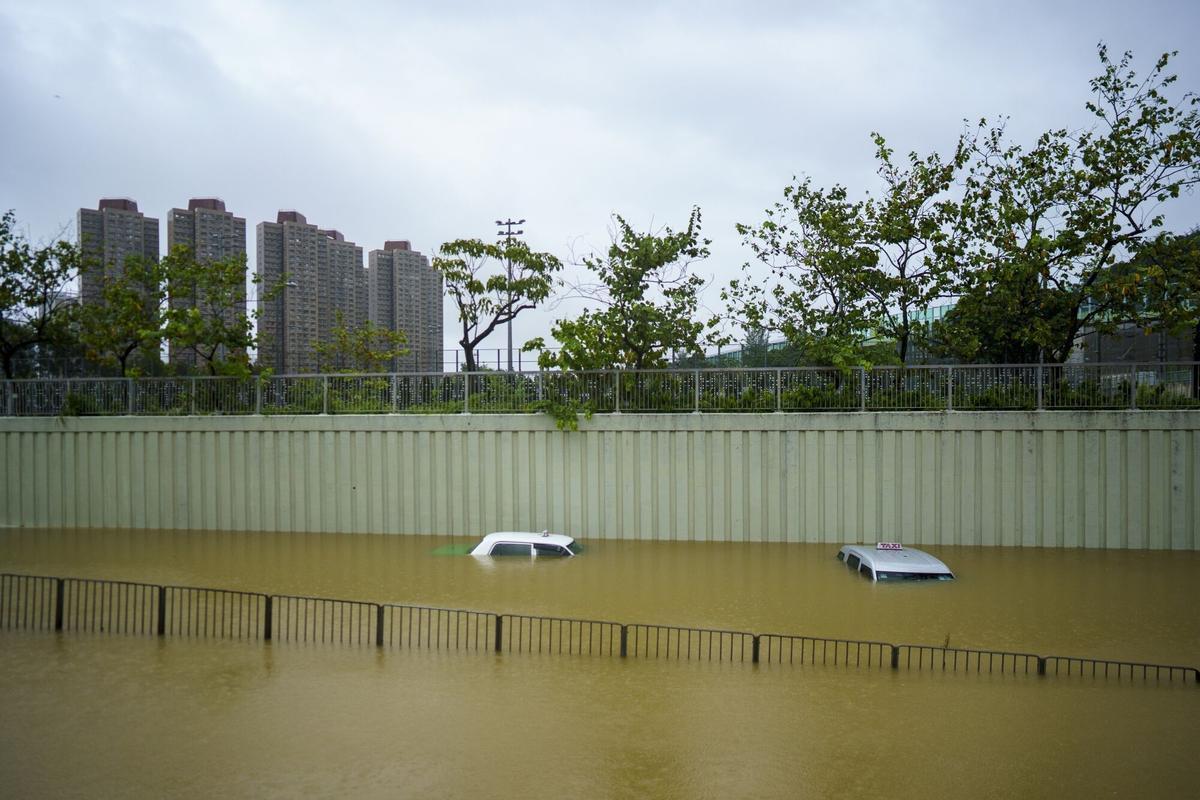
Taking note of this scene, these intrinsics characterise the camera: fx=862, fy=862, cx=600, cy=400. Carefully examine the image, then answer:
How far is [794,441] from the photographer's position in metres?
17.7

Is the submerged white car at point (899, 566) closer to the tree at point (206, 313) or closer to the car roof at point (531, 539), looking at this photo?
the car roof at point (531, 539)

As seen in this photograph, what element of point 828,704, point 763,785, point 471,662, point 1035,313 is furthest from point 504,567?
point 1035,313

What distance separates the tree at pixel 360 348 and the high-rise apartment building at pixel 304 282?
521 mm

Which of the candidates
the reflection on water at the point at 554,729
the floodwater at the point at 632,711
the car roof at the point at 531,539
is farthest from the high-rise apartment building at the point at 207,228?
the reflection on water at the point at 554,729

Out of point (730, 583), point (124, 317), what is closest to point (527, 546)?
point (730, 583)

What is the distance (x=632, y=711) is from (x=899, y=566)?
6.88m

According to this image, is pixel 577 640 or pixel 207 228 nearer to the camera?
pixel 577 640

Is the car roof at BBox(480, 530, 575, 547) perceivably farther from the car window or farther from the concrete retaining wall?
the concrete retaining wall

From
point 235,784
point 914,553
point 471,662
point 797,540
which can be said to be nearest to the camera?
point 235,784

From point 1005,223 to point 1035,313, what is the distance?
211 centimetres

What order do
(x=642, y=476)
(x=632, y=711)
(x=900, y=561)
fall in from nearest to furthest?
(x=632, y=711)
(x=900, y=561)
(x=642, y=476)

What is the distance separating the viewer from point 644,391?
1873 cm

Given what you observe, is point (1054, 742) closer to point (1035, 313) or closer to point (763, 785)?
point (763, 785)

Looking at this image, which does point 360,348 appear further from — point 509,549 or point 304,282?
point 509,549
